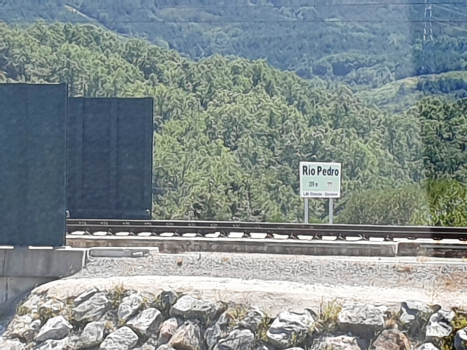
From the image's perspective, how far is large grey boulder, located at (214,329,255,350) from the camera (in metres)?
7.23

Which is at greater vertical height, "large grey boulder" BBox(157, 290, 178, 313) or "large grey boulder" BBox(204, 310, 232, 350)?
"large grey boulder" BBox(157, 290, 178, 313)

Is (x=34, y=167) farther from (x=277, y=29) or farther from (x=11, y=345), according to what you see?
(x=277, y=29)

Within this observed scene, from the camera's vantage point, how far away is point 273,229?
40.2 ft

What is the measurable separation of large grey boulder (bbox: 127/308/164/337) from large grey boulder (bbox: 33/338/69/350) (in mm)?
728

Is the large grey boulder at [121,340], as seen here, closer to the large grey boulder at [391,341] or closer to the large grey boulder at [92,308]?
the large grey boulder at [92,308]

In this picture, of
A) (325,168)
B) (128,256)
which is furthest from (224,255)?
(325,168)

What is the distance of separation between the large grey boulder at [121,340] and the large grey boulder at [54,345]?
44 cm

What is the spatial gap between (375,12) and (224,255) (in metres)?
67.1

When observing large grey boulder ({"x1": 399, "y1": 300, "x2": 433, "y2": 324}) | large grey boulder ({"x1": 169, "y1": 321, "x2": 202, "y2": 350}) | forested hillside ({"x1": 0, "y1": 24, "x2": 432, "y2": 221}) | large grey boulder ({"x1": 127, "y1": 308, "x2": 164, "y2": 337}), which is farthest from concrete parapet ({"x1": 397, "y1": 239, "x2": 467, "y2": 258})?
forested hillside ({"x1": 0, "y1": 24, "x2": 432, "y2": 221})

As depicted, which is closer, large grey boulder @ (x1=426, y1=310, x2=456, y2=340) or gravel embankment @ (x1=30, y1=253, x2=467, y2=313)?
large grey boulder @ (x1=426, y1=310, x2=456, y2=340)

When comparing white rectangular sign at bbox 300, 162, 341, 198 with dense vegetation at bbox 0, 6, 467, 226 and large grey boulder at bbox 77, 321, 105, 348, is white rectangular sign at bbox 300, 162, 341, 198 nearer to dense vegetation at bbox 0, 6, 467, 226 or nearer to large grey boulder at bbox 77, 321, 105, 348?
dense vegetation at bbox 0, 6, 467, 226

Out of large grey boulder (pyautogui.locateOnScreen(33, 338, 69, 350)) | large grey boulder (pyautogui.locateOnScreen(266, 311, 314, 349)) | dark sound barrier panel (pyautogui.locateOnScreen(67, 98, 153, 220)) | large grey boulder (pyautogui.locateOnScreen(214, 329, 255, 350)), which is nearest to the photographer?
large grey boulder (pyautogui.locateOnScreen(266, 311, 314, 349))

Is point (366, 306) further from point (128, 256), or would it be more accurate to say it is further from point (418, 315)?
point (128, 256)

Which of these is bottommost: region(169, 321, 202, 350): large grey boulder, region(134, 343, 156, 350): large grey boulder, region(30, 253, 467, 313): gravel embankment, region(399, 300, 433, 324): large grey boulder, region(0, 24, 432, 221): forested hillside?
region(134, 343, 156, 350): large grey boulder
